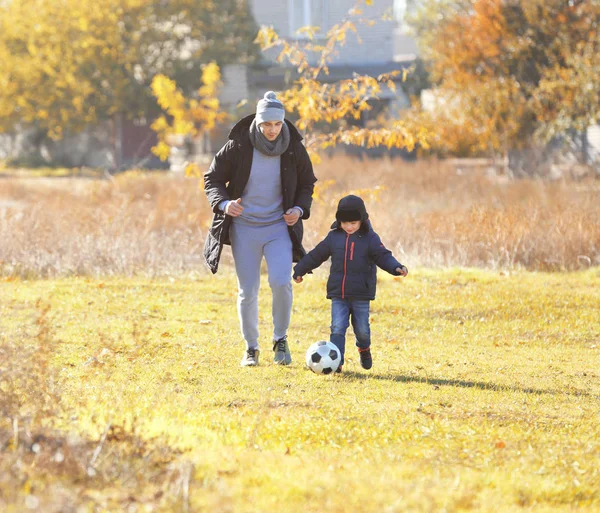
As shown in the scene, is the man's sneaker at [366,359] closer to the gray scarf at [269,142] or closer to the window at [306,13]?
the gray scarf at [269,142]

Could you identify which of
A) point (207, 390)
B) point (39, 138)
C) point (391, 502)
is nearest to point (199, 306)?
point (207, 390)

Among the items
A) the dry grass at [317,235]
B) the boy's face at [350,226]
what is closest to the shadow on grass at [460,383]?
the boy's face at [350,226]

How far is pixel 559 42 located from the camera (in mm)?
27562

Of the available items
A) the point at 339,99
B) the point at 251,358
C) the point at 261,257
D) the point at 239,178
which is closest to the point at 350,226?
the point at 261,257

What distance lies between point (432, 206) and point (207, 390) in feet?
44.0

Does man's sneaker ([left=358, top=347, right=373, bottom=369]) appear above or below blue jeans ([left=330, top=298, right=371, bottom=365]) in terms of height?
below

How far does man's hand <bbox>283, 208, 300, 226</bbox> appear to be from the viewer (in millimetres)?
7656

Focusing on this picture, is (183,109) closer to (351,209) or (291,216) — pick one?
(291,216)

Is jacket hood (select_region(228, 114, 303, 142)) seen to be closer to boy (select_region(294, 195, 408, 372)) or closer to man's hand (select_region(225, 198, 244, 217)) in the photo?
man's hand (select_region(225, 198, 244, 217))

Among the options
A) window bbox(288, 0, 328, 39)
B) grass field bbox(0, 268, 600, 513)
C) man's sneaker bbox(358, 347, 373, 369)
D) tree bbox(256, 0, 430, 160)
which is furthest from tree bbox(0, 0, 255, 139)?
man's sneaker bbox(358, 347, 373, 369)

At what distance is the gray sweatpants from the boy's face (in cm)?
50

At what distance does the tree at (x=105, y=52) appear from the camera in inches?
1597

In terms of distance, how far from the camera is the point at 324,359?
764 cm

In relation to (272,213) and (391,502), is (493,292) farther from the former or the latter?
(391,502)
